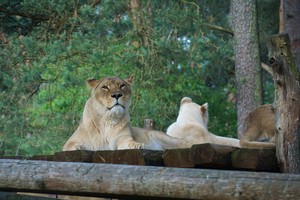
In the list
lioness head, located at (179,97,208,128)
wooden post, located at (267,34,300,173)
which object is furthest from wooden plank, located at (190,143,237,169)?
lioness head, located at (179,97,208,128)

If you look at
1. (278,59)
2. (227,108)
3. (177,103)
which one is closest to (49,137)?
(177,103)

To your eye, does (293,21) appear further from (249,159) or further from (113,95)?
(249,159)

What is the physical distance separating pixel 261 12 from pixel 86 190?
23.4m

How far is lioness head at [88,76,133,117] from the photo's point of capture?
845cm

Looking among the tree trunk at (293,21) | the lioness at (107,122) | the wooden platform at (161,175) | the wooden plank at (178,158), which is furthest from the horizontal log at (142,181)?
the tree trunk at (293,21)

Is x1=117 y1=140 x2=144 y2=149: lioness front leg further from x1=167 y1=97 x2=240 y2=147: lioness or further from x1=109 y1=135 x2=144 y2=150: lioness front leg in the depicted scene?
x1=167 y1=97 x2=240 y2=147: lioness

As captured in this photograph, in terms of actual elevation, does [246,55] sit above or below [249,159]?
above

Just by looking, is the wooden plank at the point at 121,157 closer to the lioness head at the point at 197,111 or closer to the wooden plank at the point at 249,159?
the wooden plank at the point at 249,159

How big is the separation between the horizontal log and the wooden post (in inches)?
36.1

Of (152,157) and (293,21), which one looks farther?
(293,21)

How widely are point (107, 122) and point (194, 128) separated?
2.11 metres

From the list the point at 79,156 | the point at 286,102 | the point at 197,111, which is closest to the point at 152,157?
the point at 79,156

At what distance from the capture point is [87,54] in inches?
636

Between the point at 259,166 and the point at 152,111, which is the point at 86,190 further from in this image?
the point at 152,111
